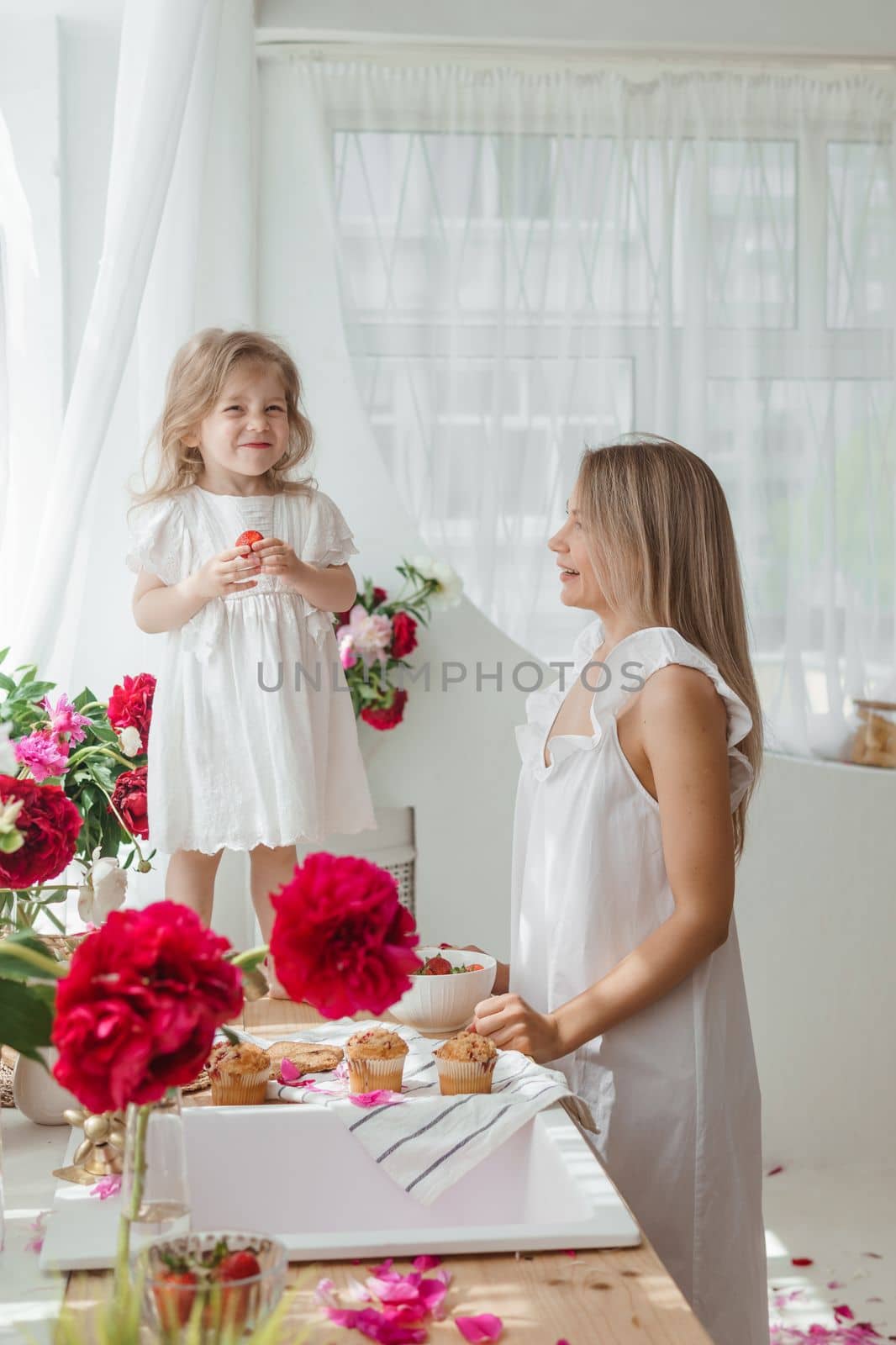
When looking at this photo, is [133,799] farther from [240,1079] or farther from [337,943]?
[337,943]

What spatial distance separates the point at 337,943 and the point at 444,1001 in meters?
0.71

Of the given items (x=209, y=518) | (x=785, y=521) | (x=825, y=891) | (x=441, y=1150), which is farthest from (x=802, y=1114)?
(x=441, y=1150)

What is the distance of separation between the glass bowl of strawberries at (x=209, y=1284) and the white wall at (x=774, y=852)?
7.52 feet

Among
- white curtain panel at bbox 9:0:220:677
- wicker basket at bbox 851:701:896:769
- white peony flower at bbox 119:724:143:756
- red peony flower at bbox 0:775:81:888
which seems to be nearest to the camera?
red peony flower at bbox 0:775:81:888

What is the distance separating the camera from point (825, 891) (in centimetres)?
305

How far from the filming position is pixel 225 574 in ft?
6.38

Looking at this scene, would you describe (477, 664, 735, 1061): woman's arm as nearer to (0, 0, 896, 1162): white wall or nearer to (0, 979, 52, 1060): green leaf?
(0, 979, 52, 1060): green leaf

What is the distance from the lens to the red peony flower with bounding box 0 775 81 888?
42.8 inches

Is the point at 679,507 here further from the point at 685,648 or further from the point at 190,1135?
the point at 190,1135

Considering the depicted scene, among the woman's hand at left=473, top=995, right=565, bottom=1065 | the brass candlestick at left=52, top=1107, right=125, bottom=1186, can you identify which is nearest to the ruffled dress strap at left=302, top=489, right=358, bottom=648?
the woman's hand at left=473, top=995, right=565, bottom=1065

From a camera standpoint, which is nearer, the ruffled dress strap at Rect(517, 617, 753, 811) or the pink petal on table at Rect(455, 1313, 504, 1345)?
the pink petal on table at Rect(455, 1313, 504, 1345)

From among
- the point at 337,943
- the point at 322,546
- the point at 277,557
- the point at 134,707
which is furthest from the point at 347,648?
the point at 337,943

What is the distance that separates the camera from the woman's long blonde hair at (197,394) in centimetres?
208

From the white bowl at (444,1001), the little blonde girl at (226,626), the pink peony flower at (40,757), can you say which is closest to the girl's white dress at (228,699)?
the little blonde girl at (226,626)
